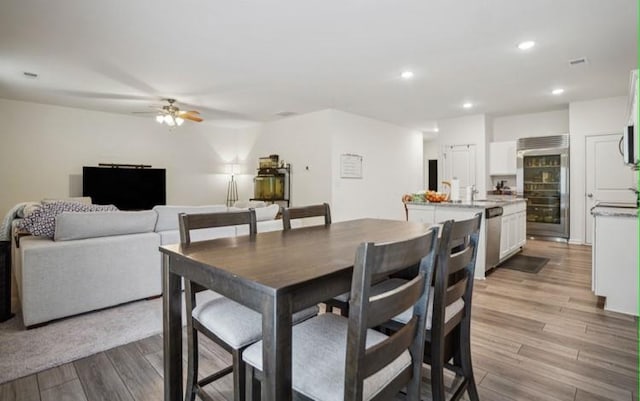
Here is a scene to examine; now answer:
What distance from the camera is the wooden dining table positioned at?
2.94ft

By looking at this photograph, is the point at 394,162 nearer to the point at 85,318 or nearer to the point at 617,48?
the point at 617,48

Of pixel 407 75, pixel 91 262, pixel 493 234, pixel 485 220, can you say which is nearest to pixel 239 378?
pixel 91 262

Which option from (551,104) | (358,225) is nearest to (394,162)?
(551,104)

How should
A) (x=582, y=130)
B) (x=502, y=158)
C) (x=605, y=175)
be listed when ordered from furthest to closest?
(x=502, y=158) < (x=582, y=130) < (x=605, y=175)

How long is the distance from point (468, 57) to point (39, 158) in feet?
22.3

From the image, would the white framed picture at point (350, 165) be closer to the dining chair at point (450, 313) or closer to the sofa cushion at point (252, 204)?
the sofa cushion at point (252, 204)

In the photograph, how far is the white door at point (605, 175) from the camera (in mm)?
5320

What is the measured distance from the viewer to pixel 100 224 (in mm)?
2814

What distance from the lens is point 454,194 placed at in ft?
14.3

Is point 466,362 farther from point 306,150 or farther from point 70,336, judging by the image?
point 306,150

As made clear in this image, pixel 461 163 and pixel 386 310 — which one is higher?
pixel 461 163

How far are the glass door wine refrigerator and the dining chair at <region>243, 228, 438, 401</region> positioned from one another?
6292mm

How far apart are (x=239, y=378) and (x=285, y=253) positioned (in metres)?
0.48

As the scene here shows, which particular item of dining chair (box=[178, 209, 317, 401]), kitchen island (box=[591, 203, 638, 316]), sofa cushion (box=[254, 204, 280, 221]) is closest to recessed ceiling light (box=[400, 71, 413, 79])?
sofa cushion (box=[254, 204, 280, 221])
